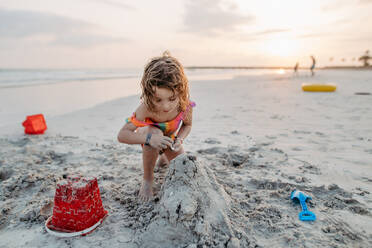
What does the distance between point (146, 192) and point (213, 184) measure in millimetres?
649

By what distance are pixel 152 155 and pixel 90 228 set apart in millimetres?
780

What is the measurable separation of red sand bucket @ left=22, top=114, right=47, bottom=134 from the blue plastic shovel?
3.93m

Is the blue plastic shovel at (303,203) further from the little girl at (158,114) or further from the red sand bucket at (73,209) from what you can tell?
the red sand bucket at (73,209)

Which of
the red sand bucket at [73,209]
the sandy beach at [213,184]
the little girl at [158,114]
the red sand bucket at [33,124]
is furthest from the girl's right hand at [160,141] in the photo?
the red sand bucket at [33,124]

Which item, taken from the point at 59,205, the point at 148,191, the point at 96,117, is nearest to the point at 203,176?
the point at 148,191

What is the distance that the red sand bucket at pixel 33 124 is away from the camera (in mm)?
3869

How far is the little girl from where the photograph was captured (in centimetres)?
181

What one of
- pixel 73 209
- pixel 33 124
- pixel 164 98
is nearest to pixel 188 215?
pixel 73 209

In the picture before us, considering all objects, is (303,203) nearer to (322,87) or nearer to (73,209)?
(73,209)

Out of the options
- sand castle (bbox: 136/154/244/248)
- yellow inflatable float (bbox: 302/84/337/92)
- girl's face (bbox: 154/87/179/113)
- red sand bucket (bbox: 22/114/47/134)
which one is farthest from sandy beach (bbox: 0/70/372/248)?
yellow inflatable float (bbox: 302/84/337/92)

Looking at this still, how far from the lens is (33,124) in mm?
3881

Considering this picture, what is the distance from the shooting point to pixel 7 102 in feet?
22.4

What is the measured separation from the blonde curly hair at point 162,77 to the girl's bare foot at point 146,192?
2.36 ft

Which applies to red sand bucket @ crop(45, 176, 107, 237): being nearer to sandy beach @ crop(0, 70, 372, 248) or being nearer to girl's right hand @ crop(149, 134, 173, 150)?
sandy beach @ crop(0, 70, 372, 248)
